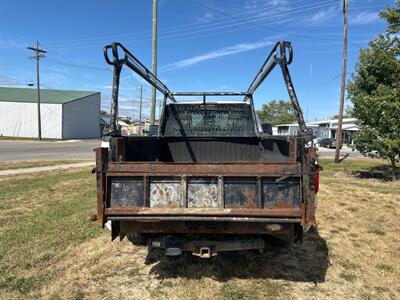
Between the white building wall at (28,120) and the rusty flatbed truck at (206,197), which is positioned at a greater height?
the white building wall at (28,120)

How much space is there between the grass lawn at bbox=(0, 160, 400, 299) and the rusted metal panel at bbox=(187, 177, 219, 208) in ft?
3.22

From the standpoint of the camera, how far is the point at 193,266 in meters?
4.87

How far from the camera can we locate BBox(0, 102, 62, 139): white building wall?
2414 inches

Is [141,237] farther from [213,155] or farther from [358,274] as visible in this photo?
[358,274]

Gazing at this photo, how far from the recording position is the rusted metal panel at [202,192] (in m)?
3.89

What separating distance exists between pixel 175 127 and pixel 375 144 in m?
10.4

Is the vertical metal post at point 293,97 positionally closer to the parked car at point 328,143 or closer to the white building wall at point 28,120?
the parked car at point 328,143

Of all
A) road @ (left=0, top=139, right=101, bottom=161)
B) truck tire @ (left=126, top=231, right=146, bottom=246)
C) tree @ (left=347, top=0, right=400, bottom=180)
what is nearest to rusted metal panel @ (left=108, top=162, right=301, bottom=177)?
truck tire @ (left=126, top=231, right=146, bottom=246)

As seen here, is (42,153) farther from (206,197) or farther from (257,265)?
(206,197)

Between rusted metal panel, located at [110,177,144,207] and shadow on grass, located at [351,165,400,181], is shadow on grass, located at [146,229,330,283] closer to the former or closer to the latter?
rusted metal panel, located at [110,177,144,207]

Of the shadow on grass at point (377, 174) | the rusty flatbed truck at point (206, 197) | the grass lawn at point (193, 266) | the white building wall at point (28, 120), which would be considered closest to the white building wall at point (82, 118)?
the white building wall at point (28, 120)

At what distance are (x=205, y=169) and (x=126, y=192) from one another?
0.81 meters

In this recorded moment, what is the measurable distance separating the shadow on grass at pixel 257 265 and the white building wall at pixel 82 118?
6005cm

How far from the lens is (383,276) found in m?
4.73
